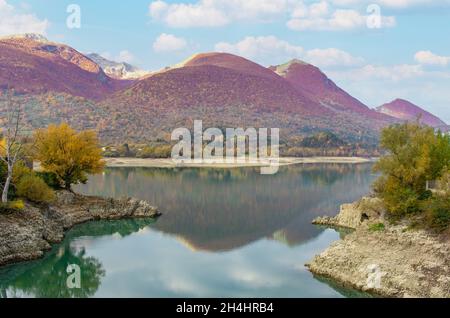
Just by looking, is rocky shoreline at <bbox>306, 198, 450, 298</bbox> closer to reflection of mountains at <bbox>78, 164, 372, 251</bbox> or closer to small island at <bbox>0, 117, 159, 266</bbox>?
reflection of mountains at <bbox>78, 164, 372, 251</bbox>

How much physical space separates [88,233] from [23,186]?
609cm

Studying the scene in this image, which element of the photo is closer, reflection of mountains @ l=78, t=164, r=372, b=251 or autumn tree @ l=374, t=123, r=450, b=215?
autumn tree @ l=374, t=123, r=450, b=215

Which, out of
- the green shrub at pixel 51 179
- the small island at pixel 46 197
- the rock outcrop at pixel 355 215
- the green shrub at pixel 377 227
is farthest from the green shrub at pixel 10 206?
the rock outcrop at pixel 355 215

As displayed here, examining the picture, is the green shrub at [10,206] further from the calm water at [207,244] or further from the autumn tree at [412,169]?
the autumn tree at [412,169]

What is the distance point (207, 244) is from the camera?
3628 centimetres

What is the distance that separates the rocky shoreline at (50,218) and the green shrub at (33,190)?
0.70 metres

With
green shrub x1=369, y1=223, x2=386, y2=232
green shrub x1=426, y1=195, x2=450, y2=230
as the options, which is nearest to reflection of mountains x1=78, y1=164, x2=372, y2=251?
green shrub x1=369, y1=223, x2=386, y2=232

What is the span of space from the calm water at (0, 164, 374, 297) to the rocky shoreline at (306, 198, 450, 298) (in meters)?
1.25

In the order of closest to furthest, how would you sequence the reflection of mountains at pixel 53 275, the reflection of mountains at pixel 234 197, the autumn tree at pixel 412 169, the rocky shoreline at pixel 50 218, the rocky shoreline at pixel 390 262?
1. the rocky shoreline at pixel 390 262
2. the reflection of mountains at pixel 53 275
3. the rocky shoreline at pixel 50 218
4. the autumn tree at pixel 412 169
5. the reflection of mountains at pixel 234 197

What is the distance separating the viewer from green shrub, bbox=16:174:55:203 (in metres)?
34.2

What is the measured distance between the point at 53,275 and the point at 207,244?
12.1 m

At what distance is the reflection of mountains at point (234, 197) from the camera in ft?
133

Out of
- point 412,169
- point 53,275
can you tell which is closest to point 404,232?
point 412,169
